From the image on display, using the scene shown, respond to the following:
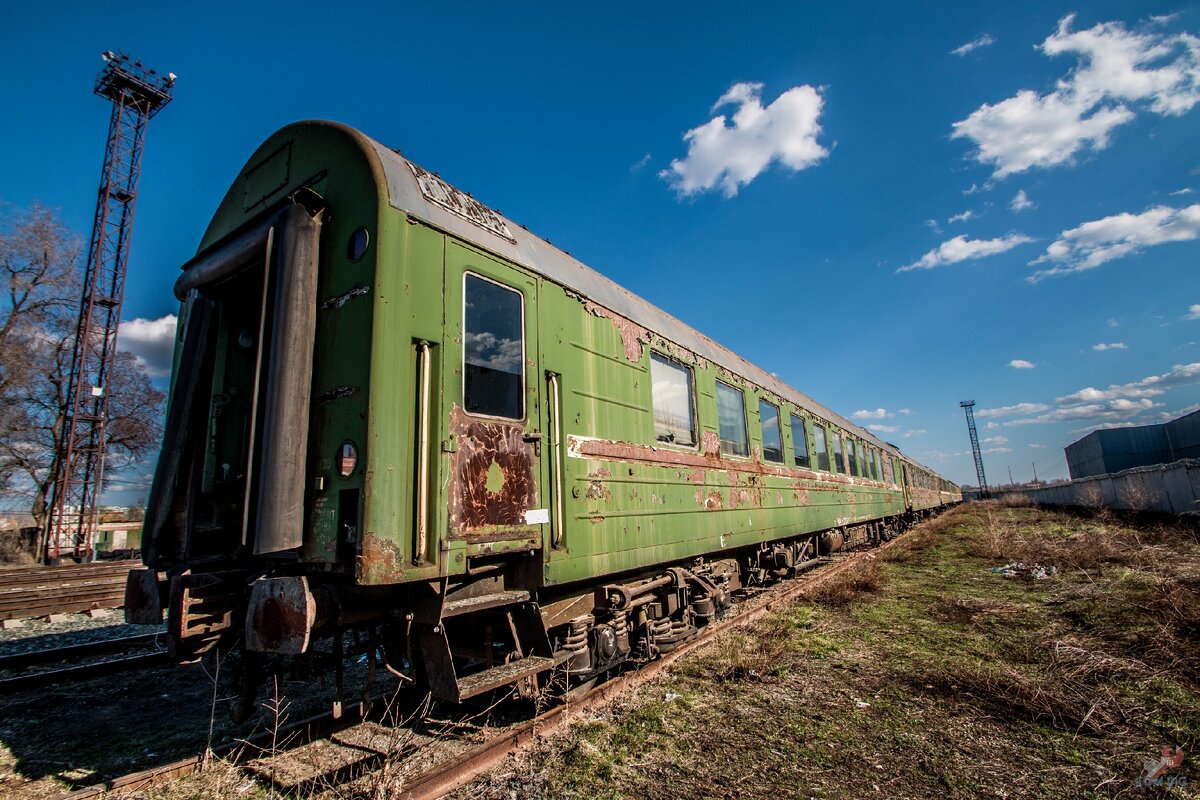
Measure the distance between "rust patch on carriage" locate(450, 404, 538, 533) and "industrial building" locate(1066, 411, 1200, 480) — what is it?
178 ft

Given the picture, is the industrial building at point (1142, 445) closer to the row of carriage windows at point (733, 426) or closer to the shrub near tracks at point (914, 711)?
the row of carriage windows at point (733, 426)

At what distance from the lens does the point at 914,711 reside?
4.17 m

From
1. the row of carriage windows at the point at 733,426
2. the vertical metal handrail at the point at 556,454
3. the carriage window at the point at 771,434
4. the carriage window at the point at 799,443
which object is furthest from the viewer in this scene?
the carriage window at the point at 799,443

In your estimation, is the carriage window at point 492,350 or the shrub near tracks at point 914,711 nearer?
the shrub near tracks at point 914,711

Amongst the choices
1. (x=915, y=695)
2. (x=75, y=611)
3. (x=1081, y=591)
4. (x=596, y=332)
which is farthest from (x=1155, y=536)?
(x=75, y=611)

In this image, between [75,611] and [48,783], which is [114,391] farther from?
[48,783]

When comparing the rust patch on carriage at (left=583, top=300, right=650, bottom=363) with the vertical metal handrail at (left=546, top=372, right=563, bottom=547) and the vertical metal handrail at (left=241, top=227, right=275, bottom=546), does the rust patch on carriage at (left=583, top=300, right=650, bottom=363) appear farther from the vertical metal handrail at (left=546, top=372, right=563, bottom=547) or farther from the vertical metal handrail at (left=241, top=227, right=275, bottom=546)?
the vertical metal handrail at (left=241, top=227, right=275, bottom=546)

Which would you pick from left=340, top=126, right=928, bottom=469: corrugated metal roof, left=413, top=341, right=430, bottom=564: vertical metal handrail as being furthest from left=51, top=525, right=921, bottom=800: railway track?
left=340, top=126, right=928, bottom=469: corrugated metal roof

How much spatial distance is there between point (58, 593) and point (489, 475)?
1136 centimetres

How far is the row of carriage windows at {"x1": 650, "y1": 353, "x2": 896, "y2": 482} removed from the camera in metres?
6.03

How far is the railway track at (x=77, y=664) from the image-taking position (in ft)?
18.6

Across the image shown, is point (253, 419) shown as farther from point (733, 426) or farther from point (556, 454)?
point (733, 426)

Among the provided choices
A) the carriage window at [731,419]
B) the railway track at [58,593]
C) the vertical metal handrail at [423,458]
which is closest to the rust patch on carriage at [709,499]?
the carriage window at [731,419]

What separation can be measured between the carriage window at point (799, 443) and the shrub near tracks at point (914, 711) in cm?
322
